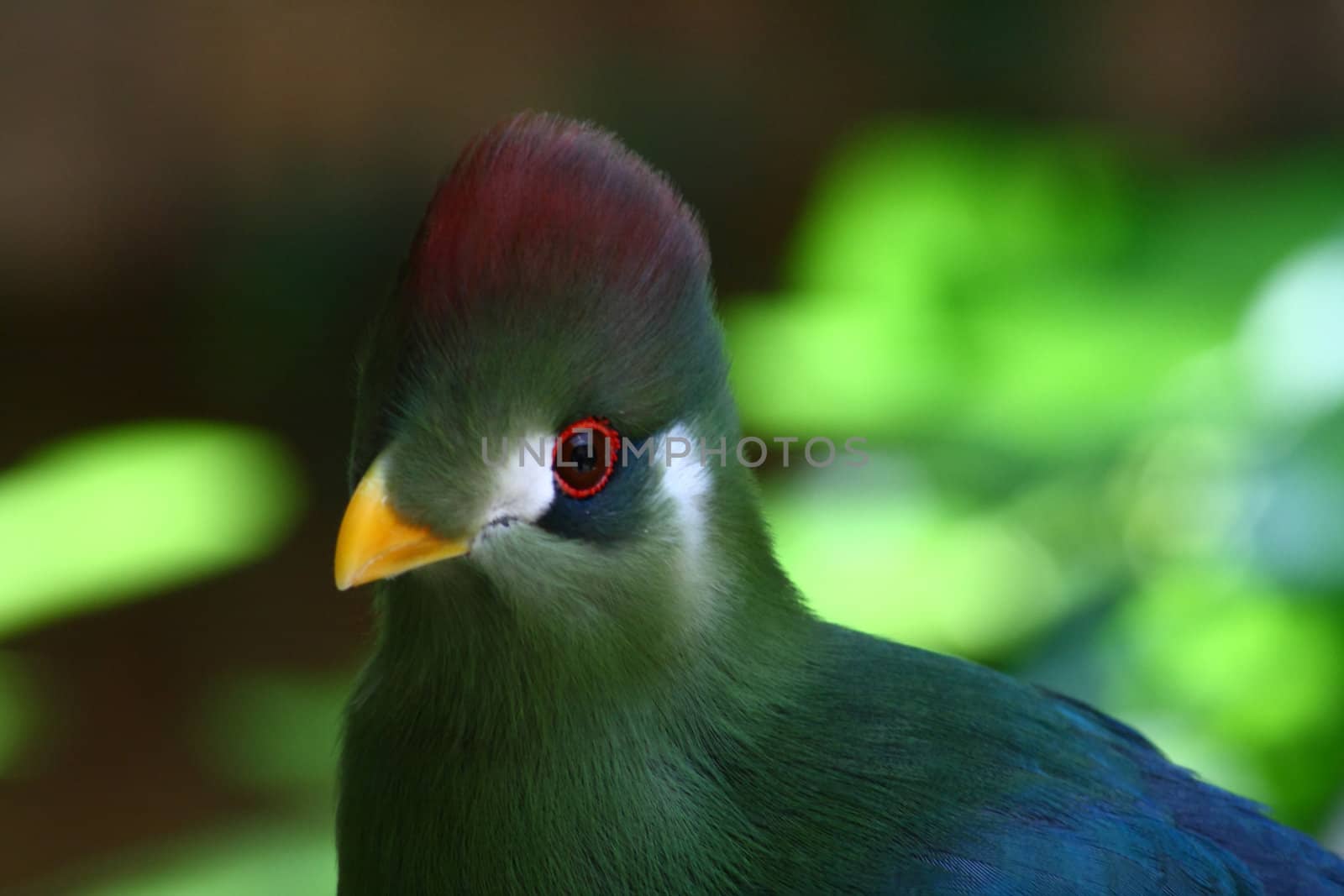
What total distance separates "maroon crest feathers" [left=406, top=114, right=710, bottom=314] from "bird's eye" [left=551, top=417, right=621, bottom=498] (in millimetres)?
106

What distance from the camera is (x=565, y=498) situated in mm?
1184

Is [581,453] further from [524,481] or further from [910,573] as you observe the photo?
[910,573]

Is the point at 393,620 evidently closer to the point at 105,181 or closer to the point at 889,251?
the point at 889,251

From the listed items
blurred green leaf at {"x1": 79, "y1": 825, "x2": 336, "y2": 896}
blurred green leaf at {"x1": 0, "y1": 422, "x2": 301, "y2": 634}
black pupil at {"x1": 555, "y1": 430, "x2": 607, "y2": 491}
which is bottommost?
blurred green leaf at {"x1": 79, "y1": 825, "x2": 336, "y2": 896}

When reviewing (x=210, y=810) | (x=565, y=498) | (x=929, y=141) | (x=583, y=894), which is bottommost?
(x=210, y=810)

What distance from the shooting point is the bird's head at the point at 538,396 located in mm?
1144

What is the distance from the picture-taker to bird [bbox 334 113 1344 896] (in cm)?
115

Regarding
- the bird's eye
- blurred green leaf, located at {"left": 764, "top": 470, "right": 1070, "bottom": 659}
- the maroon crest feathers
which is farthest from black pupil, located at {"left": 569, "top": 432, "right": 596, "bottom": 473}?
blurred green leaf, located at {"left": 764, "top": 470, "right": 1070, "bottom": 659}

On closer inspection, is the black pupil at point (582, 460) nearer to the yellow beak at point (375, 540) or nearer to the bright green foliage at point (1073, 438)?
the yellow beak at point (375, 540)

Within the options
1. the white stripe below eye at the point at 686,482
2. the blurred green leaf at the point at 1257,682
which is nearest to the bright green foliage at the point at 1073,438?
the blurred green leaf at the point at 1257,682

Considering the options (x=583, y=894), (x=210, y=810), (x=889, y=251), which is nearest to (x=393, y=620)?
(x=583, y=894)

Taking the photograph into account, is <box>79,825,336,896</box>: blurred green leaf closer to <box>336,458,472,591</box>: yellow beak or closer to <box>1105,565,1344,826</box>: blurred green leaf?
<box>336,458,472,591</box>: yellow beak

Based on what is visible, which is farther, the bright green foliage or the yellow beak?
the bright green foliage

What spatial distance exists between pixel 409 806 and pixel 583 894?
17cm
